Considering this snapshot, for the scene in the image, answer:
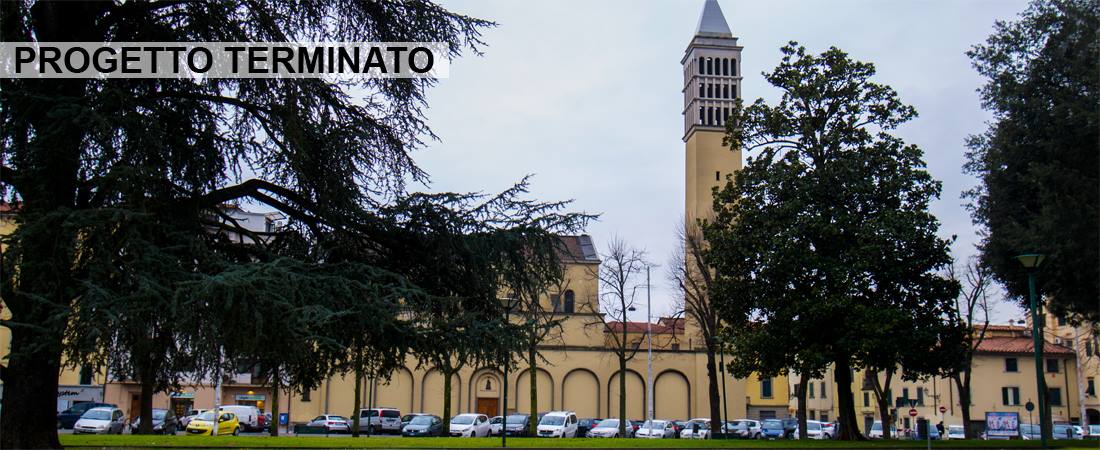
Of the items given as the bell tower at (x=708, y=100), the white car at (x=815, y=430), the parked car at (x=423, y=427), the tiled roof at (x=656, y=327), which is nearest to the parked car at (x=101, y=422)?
the parked car at (x=423, y=427)

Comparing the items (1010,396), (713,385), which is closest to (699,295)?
(713,385)

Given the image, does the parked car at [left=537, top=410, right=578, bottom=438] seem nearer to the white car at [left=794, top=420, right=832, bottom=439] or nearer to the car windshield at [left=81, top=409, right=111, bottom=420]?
the white car at [left=794, top=420, right=832, bottom=439]

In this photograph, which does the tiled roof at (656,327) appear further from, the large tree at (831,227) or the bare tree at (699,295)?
the large tree at (831,227)

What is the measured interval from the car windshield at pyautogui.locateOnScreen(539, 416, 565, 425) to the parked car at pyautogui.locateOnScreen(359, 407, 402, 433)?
9708mm

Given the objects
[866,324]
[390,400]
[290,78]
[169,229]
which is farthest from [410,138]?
[390,400]

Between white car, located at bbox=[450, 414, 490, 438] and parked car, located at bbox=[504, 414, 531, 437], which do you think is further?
parked car, located at bbox=[504, 414, 531, 437]

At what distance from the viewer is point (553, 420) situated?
48.1 m

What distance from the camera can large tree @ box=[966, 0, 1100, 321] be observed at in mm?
20656

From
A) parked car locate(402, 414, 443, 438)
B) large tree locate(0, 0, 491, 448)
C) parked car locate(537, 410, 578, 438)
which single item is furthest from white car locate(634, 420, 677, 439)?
large tree locate(0, 0, 491, 448)

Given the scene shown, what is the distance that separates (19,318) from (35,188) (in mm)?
1832

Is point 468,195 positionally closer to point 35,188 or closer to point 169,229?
point 169,229

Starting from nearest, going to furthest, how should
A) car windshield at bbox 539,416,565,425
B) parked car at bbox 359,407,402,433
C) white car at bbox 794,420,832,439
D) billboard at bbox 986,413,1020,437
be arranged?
car windshield at bbox 539,416,565,425 → billboard at bbox 986,413,1020,437 → white car at bbox 794,420,832,439 → parked car at bbox 359,407,402,433

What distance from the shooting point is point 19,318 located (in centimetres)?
1293

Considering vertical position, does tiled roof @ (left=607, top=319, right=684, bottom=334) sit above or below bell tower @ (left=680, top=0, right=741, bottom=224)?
below
